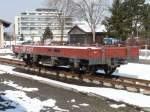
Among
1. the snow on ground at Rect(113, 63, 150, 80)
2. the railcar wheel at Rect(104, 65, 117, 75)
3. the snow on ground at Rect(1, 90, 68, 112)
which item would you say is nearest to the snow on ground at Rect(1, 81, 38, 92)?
the snow on ground at Rect(1, 90, 68, 112)

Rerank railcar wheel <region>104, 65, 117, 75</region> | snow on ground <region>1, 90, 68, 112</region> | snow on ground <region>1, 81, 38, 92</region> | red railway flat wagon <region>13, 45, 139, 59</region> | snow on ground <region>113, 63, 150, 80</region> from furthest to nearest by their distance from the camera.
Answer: snow on ground <region>113, 63, 150, 80</region>, railcar wheel <region>104, 65, 117, 75</region>, red railway flat wagon <region>13, 45, 139, 59</region>, snow on ground <region>1, 81, 38, 92</region>, snow on ground <region>1, 90, 68, 112</region>

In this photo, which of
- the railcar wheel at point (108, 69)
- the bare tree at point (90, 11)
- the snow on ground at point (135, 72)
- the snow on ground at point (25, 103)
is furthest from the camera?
the bare tree at point (90, 11)

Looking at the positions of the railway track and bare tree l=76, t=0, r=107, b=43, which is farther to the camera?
bare tree l=76, t=0, r=107, b=43

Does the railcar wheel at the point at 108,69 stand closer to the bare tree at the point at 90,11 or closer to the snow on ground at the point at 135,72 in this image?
the snow on ground at the point at 135,72

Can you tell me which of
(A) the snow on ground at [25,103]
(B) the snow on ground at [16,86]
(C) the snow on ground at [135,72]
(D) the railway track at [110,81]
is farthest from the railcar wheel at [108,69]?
(A) the snow on ground at [25,103]

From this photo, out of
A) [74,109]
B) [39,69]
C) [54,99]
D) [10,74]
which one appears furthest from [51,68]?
[74,109]

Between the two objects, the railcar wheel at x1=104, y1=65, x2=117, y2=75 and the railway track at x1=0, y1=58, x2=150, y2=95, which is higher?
→ the railcar wheel at x1=104, y1=65, x2=117, y2=75

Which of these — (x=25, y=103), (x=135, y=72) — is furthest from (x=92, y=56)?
(x=135, y=72)

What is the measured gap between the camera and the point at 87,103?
1195cm

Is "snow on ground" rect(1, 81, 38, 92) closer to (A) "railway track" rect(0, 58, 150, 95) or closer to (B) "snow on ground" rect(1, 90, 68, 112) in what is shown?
(B) "snow on ground" rect(1, 90, 68, 112)

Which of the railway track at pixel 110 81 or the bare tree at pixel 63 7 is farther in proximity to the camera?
the bare tree at pixel 63 7

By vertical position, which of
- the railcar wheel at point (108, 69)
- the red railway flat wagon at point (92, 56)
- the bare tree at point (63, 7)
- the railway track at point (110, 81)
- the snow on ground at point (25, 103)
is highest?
the bare tree at point (63, 7)

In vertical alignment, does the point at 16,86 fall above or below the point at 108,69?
below

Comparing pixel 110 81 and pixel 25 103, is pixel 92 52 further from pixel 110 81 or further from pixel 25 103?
pixel 25 103
